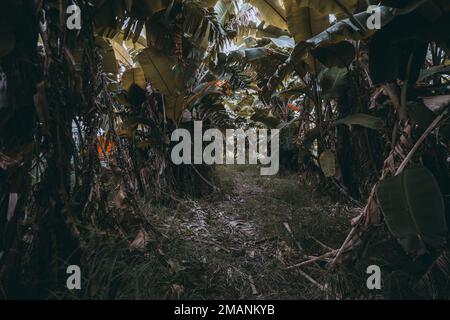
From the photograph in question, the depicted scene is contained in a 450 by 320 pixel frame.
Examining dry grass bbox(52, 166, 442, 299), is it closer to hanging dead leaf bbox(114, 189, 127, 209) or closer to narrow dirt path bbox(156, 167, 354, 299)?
narrow dirt path bbox(156, 167, 354, 299)

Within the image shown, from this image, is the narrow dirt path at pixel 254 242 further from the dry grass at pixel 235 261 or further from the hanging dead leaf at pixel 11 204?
the hanging dead leaf at pixel 11 204

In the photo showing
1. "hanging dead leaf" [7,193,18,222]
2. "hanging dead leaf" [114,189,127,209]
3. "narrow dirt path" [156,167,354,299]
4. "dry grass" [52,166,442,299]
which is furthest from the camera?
"hanging dead leaf" [114,189,127,209]

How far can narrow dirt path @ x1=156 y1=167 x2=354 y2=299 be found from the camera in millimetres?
1598

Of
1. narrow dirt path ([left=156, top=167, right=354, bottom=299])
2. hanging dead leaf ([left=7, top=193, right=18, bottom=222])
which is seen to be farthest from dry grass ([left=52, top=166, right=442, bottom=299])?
A: hanging dead leaf ([left=7, top=193, right=18, bottom=222])

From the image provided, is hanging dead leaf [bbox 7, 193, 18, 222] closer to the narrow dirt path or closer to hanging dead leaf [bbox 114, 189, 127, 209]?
hanging dead leaf [bbox 114, 189, 127, 209]

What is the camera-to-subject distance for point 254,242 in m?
2.24

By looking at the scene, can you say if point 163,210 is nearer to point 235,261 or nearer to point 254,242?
point 254,242

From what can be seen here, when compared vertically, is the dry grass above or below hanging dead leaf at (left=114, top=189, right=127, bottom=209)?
below

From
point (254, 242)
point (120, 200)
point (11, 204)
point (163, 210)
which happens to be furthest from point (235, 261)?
point (11, 204)

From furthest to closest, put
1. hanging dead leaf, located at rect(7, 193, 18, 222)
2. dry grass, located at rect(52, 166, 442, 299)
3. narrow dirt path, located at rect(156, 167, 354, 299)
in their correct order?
narrow dirt path, located at rect(156, 167, 354, 299)
dry grass, located at rect(52, 166, 442, 299)
hanging dead leaf, located at rect(7, 193, 18, 222)

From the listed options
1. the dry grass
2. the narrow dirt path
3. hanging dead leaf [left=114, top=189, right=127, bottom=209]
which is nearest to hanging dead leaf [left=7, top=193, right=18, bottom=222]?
the dry grass

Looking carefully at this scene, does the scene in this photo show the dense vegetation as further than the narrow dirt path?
No
